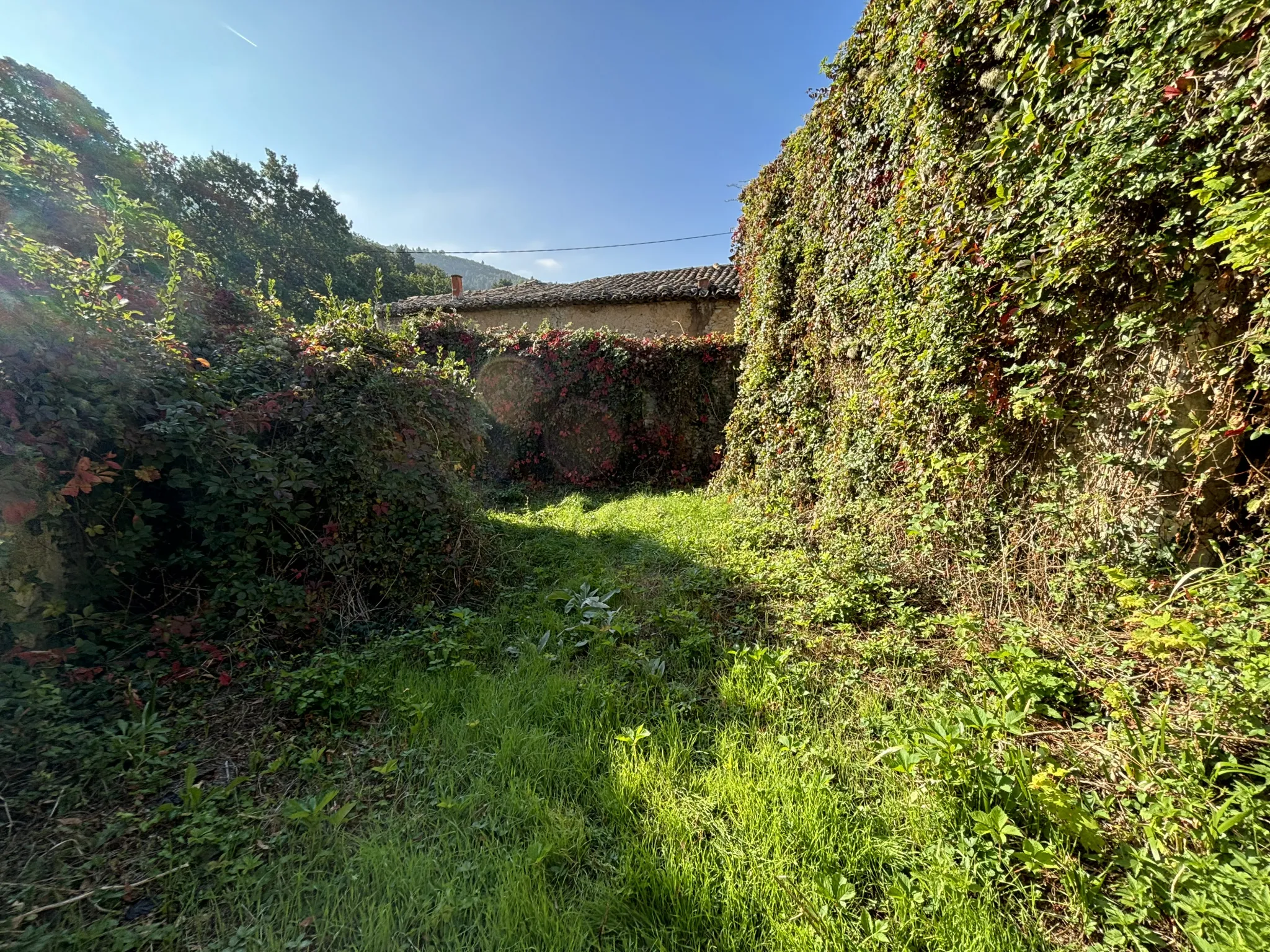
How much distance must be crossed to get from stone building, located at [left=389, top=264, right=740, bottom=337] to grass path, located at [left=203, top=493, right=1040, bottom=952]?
960 cm

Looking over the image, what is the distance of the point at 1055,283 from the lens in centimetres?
250

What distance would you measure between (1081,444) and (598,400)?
670 centimetres

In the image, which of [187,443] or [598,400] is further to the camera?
[598,400]

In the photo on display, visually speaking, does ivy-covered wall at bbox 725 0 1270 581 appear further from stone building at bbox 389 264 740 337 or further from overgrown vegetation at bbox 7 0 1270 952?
stone building at bbox 389 264 740 337

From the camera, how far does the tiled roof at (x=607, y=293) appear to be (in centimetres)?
1232

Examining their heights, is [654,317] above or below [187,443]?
above

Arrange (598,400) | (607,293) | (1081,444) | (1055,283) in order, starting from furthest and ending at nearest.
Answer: (607,293), (598,400), (1081,444), (1055,283)

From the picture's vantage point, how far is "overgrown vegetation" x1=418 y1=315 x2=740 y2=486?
8367 millimetres

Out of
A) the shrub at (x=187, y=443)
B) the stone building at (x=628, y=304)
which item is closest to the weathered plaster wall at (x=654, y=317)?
the stone building at (x=628, y=304)

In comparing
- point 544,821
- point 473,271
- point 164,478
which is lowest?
point 544,821

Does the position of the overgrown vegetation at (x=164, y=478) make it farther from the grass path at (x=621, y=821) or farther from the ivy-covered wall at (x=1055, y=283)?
the ivy-covered wall at (x=1055, y=283)

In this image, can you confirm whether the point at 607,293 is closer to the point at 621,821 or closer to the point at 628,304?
the point at 628,304

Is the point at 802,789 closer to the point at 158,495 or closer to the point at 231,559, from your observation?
the point at 231,559

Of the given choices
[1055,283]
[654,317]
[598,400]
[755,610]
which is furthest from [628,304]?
[1055,283]
